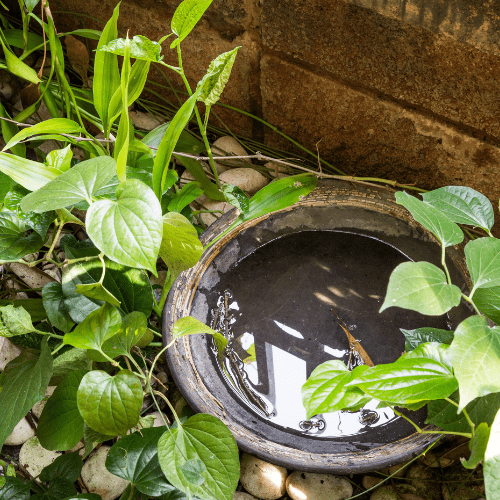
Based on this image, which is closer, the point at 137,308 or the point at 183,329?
the point at 183,329

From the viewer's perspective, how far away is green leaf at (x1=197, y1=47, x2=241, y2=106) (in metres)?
0.81

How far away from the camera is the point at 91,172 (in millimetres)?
646

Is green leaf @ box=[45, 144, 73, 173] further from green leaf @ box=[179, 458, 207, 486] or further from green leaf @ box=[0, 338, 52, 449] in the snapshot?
green leaf @ box=[179, 458, 207, 486]

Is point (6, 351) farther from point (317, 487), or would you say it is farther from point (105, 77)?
point (317, 487)

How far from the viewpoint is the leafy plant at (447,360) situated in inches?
19.3

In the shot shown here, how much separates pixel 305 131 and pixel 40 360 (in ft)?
3.10

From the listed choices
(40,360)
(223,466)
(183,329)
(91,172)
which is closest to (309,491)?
(223,466)

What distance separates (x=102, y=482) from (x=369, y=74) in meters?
1.23

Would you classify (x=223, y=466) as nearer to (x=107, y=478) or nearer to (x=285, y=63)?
(x=107, y=478)

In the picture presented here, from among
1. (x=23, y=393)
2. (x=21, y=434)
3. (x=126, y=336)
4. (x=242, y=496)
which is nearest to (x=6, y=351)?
(x=21, y=434)

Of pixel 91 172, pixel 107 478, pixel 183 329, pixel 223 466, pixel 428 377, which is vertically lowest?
pixel 107 478

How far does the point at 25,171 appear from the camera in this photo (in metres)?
0.76

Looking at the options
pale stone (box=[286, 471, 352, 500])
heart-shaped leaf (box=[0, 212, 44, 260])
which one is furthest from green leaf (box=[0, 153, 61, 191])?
pale stone (box=[286, 471, 352, 500])

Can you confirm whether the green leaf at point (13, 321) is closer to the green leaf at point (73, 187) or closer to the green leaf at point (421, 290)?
the green leaf at point (73, 187)
